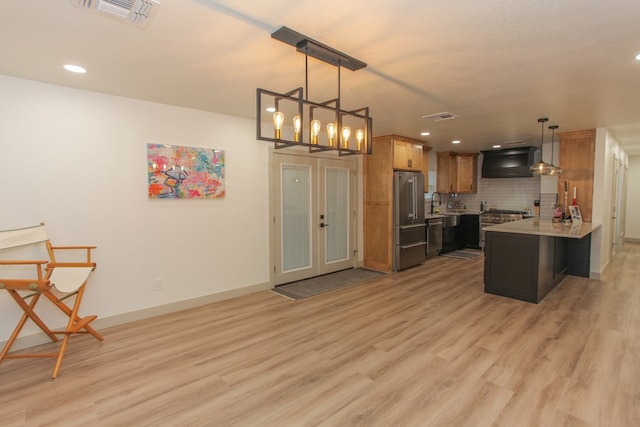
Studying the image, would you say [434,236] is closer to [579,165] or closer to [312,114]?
[579,165]

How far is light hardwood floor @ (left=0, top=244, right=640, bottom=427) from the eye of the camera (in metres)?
2.10

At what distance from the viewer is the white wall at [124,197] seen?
3025 mm

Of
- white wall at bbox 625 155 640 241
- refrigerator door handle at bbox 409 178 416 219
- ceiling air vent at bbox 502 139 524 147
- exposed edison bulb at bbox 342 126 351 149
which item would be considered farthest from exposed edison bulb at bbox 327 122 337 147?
white wall at bbox 625 155 640 241

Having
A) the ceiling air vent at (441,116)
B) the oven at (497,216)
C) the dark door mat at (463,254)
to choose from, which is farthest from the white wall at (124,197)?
the oven at (497,216)

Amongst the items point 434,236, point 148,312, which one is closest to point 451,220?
point 434,236

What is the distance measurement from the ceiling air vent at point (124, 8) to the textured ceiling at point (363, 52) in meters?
0.08

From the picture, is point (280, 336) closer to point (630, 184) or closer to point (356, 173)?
point (356, 173)

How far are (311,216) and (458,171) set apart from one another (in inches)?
185

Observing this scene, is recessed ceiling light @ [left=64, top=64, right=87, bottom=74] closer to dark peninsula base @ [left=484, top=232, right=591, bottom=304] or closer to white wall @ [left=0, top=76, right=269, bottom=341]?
white wall @ [left=0, top=76, right=269, bottom=341]

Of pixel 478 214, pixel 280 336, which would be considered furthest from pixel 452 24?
pixel 478 214

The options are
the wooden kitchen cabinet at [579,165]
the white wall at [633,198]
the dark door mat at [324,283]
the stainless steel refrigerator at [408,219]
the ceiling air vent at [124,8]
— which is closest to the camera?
the ceiling air vent at [124,8]

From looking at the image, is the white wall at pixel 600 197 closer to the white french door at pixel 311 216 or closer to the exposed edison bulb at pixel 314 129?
the white french door at pixel 311 216

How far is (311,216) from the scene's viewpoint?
5.37 meters

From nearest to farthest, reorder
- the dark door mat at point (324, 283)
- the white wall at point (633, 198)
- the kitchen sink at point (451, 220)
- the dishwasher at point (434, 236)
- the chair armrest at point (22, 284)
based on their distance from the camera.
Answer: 1. the chair armrest at point (22, 284)
2. the dark door mat at point (324, 283)
3. the dishwasher at point (434, 236)
4. the kitchen sink at point (451, 220)
5. the white wall at point (633, 198)
